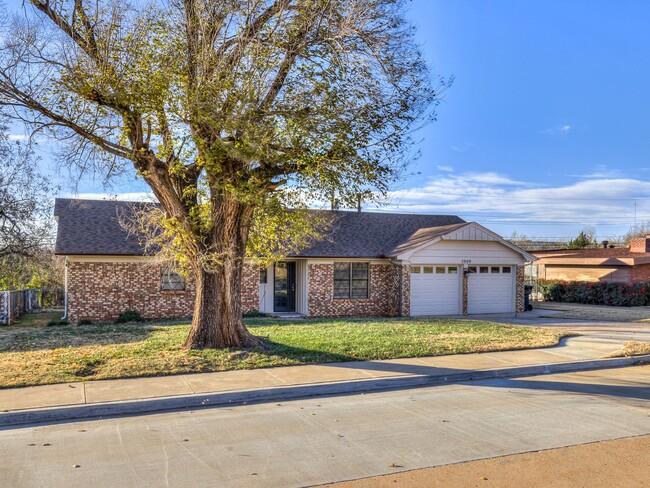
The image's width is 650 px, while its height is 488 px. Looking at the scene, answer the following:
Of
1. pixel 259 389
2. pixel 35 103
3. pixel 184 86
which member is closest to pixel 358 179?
pixel 184 86

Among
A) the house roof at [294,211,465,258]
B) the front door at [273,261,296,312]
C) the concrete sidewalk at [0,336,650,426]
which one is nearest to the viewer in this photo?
the concrete sidewalk at [0,336,650,426]

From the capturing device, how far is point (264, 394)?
8.56 metres

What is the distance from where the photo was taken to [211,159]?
10078 mm

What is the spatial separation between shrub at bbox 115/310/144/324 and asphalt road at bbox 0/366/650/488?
12050 mm

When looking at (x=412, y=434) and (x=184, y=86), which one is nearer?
(x=412, y=434)

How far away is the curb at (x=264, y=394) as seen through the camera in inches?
292

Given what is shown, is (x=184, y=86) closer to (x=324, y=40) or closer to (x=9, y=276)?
(x=324, y=40)

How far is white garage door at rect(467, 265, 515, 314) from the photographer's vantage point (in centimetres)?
2320

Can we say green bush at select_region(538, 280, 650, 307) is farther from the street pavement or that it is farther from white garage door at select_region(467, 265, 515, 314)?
the street pavement

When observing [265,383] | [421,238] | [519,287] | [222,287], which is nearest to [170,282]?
[222,287]

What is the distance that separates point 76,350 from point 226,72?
21.2 feet

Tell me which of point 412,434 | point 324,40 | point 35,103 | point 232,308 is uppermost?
point 324,40

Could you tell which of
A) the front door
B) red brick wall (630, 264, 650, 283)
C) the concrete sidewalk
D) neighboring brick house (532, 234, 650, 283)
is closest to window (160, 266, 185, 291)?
the front door

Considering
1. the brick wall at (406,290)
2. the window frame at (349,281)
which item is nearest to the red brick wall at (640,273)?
the brick wall at (406,290)
